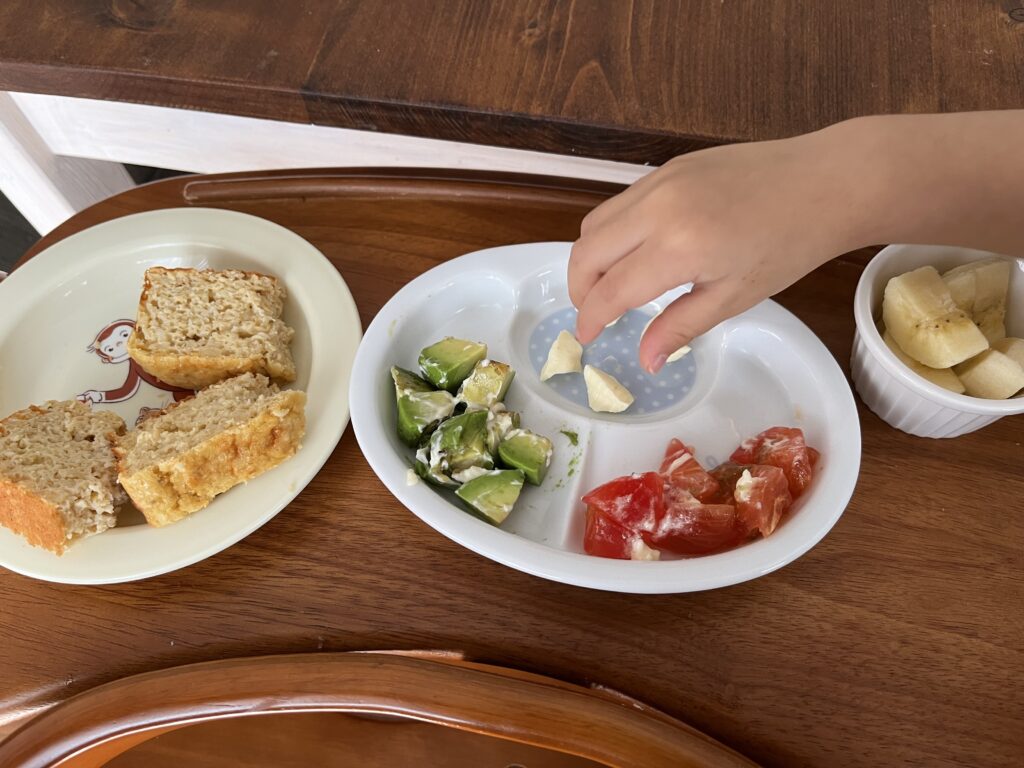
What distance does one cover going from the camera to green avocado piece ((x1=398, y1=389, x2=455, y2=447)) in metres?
0.87

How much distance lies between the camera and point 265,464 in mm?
884

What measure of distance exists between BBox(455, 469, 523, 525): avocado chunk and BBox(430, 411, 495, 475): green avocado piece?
21 mm

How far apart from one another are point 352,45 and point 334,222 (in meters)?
0.25

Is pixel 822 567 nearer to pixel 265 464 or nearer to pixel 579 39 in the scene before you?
pixel 265 464

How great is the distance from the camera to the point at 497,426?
2.91 feet

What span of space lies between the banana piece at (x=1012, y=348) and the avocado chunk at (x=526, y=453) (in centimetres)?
49

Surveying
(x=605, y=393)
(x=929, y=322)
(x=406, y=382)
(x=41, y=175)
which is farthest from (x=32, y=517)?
(x=41, y=175)

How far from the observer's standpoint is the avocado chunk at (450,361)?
0.92 meters

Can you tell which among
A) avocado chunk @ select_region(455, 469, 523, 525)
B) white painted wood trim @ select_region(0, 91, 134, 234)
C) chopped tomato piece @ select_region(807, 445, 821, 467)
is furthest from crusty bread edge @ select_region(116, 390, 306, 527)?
white painted wood trim @ select_region(0, 91, 134, 234)

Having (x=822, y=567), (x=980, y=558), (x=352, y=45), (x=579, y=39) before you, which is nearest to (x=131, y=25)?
(x=352, y=45)

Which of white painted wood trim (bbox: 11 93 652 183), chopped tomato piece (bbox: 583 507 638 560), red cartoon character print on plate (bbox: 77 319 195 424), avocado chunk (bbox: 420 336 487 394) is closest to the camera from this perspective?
chopped tomato piece (bbox: 583 507 638 560)

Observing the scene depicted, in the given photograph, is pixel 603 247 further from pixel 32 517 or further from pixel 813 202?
pixel 32 517

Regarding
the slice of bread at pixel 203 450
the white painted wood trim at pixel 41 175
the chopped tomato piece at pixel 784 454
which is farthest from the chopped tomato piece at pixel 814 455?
the white painted wood trim at pixel 41 175

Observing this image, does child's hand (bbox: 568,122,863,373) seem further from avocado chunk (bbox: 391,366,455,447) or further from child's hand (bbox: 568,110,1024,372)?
avocado chunk (bbox: 391,366,455,447)
